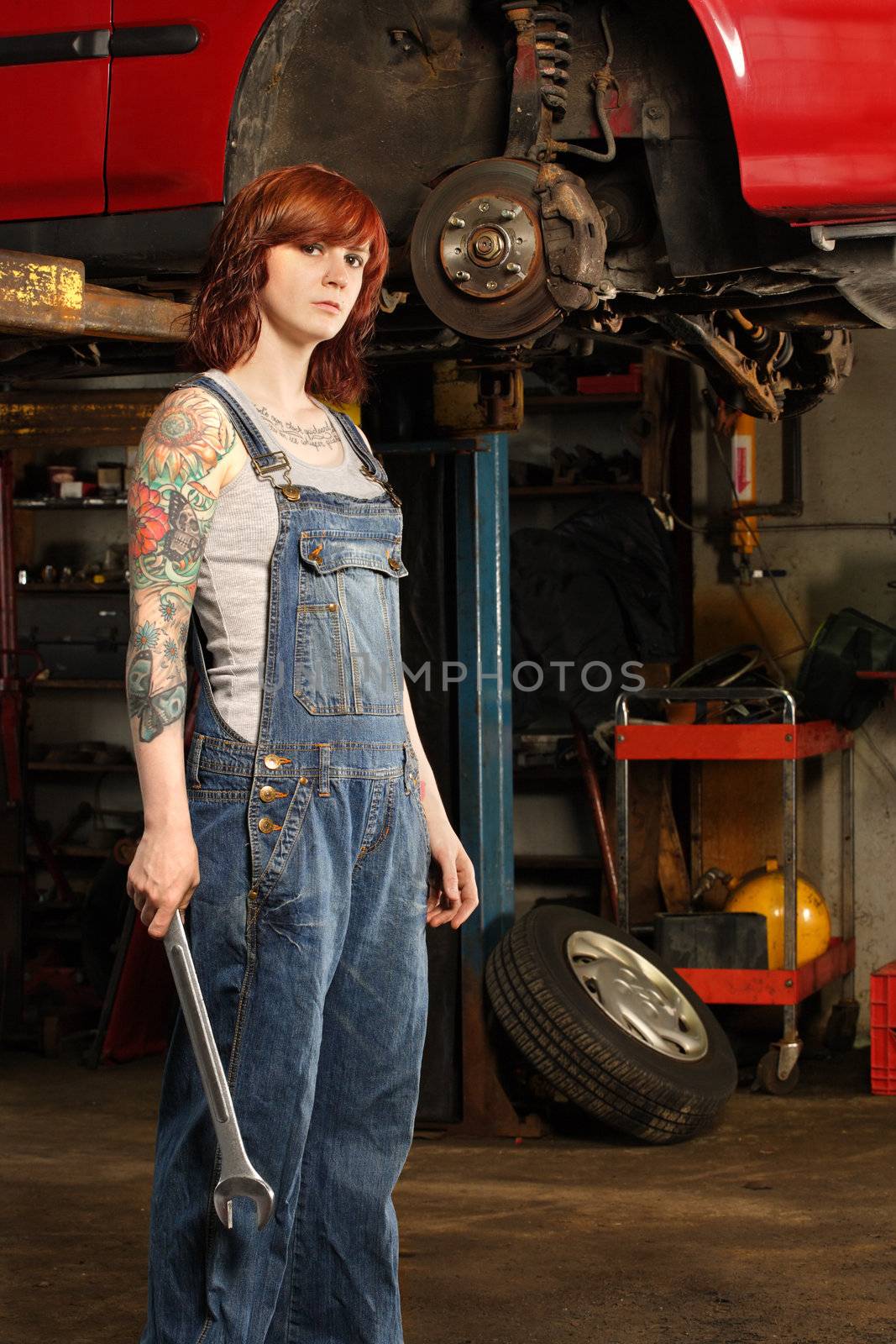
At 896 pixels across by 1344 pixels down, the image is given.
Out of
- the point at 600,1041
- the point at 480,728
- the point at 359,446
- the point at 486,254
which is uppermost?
the point at 486,254

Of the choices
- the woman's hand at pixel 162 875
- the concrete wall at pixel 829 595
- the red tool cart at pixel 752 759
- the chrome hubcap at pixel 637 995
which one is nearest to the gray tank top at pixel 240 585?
the woman's hand at pixel 162 875

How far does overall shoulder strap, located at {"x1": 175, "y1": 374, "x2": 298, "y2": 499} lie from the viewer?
5.59 feet

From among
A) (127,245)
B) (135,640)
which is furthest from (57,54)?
(135,640)

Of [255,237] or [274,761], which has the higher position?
[255,237]

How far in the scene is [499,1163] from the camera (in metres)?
3.72

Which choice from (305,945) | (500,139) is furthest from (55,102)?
(305,945)

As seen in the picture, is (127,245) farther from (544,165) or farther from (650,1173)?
(650,1173)

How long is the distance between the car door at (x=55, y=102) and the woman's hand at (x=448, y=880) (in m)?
1.40

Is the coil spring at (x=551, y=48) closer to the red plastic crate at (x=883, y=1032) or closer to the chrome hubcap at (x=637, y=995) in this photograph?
the chrome hubcap at (x=637, y=995)

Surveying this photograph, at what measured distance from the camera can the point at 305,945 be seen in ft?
5.45

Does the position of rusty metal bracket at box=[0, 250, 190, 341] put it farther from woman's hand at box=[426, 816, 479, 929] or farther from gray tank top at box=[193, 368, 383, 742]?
woman's hand at box=[426, 816, 479, 929]

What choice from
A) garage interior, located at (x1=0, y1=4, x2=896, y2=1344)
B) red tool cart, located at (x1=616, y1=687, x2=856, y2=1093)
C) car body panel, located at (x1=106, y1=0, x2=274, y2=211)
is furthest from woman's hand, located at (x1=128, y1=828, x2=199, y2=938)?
red tool cart, located at (x1=616, y1=687, x2=856, y2=1093)

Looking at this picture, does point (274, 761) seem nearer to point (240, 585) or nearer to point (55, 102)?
point (240, 585)

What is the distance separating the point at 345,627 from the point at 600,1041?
219 cm
